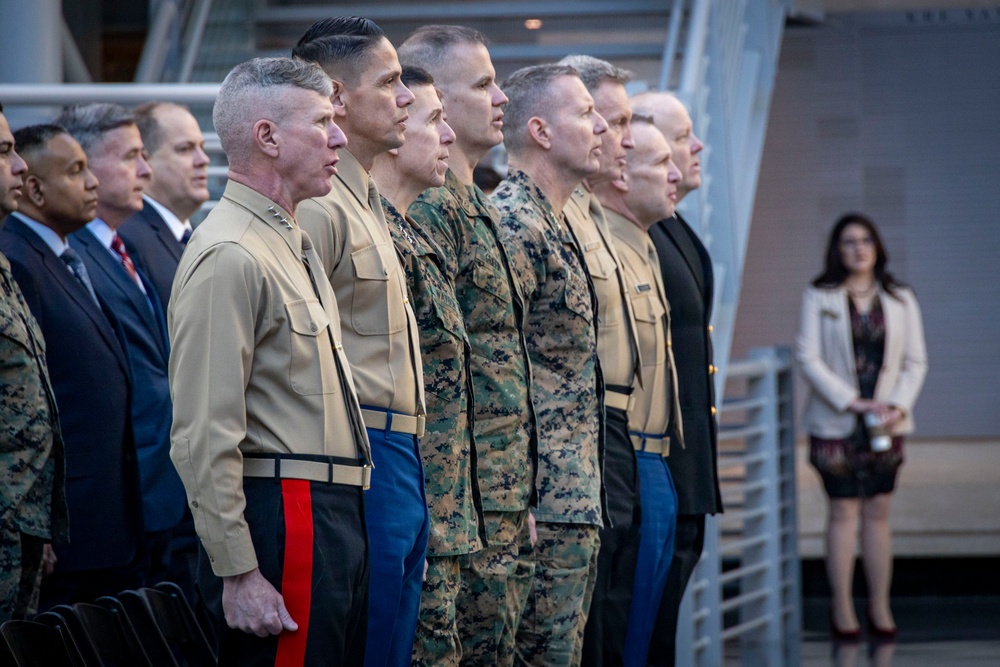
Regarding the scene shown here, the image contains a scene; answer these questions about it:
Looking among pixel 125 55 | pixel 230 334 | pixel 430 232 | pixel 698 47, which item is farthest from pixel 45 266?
pixel 125 55

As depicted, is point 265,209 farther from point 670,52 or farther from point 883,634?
point 883,634

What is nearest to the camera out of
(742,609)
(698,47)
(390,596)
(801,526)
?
(390,596)

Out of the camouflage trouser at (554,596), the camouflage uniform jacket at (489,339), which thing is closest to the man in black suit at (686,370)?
the camouflage trouser at (554,596)

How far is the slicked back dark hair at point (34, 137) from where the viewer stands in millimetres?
4004

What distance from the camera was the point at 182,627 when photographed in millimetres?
3373

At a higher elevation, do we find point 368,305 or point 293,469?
point 368,305

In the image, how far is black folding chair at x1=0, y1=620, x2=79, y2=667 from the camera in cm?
274

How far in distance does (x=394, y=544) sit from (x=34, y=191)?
5.77ft

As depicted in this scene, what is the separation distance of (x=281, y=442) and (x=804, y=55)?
31.8 ft

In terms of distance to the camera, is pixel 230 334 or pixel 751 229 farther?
pixel 751 229

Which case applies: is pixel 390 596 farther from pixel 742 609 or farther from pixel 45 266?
pixel 742 609

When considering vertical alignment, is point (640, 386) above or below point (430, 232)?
below

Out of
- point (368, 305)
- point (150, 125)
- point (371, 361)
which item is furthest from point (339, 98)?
point (150, 125)

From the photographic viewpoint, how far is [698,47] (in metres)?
5.87
